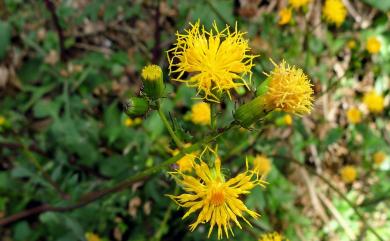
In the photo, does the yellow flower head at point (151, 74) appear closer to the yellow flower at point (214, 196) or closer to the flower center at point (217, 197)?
the yellow flower at point (214, 196)

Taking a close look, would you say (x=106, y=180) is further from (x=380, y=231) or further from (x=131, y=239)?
(x=380, y=231)

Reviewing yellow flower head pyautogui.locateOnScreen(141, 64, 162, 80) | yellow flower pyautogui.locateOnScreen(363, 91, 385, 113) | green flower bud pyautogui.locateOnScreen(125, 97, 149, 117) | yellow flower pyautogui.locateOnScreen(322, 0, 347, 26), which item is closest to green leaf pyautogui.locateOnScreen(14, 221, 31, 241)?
green flower bud pyautogui.locateOnScreen(125, 97, 149, 117)

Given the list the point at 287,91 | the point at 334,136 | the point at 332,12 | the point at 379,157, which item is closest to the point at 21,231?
the point at 287,91

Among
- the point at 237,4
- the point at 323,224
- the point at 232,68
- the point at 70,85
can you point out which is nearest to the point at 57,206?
the point at 70,85

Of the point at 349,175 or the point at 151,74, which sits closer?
the point at 151,74

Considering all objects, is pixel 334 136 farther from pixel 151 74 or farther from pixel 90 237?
pixel 151 74

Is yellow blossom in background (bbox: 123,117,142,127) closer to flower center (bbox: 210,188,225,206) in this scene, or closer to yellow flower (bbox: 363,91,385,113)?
flower center (bbox: 210,188,225,206)

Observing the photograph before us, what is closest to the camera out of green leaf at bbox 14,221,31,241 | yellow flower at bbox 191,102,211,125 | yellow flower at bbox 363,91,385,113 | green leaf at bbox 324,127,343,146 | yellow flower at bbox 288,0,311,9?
yellow flower at bbox 191,102,211,125
